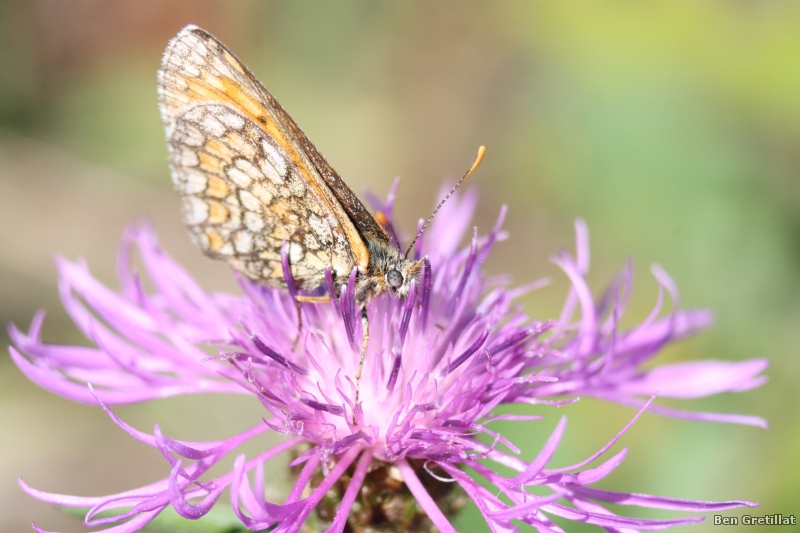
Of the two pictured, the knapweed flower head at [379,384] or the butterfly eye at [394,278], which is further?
the butterfly eye at [394,278]

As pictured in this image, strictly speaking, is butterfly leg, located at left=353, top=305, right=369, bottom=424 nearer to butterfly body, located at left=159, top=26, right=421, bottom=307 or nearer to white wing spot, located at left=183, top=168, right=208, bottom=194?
butterfly body, located at left=159, top=26, right=421, bottom=307

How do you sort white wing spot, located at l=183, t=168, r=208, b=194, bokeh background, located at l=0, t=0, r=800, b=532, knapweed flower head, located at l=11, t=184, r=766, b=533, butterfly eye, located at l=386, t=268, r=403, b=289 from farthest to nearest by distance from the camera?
bokeh background, located at l=0, t=0, r=800, b=532
white wing spot, located at l=183, t=168, r=208, b=194
butterfly eye, located at l=386, t=268, r=403, b=289
knapweed flower head, located at l=11, t=184, r=766, b=533

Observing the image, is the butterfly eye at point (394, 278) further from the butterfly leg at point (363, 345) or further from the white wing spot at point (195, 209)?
the white wing spot at point (195, 209)

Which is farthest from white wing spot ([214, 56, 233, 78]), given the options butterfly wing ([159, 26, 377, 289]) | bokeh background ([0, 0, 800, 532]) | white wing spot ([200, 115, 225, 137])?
bokeh background ([0, 0, 800, 532])

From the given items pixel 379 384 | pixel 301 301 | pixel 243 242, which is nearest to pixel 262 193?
pixel 243 242

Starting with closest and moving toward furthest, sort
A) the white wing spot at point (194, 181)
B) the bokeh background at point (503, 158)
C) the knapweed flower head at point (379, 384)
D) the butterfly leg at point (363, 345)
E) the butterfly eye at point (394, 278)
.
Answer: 1. the knapweed flower head at point (379, 384)
2. the butterfly leg at point (363, 345)
3. the butterfly eye at point (394, 278)
4. the white wing spot at point (194, 181)
5. the bokeh background at point (503, 158)

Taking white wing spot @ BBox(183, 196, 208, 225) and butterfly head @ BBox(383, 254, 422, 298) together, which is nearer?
butterfly head @ BBox(383, 254, 422, 298)

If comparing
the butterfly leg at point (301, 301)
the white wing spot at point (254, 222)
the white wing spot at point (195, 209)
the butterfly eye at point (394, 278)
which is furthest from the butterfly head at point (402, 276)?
the white wing spot at point (195, 209)
